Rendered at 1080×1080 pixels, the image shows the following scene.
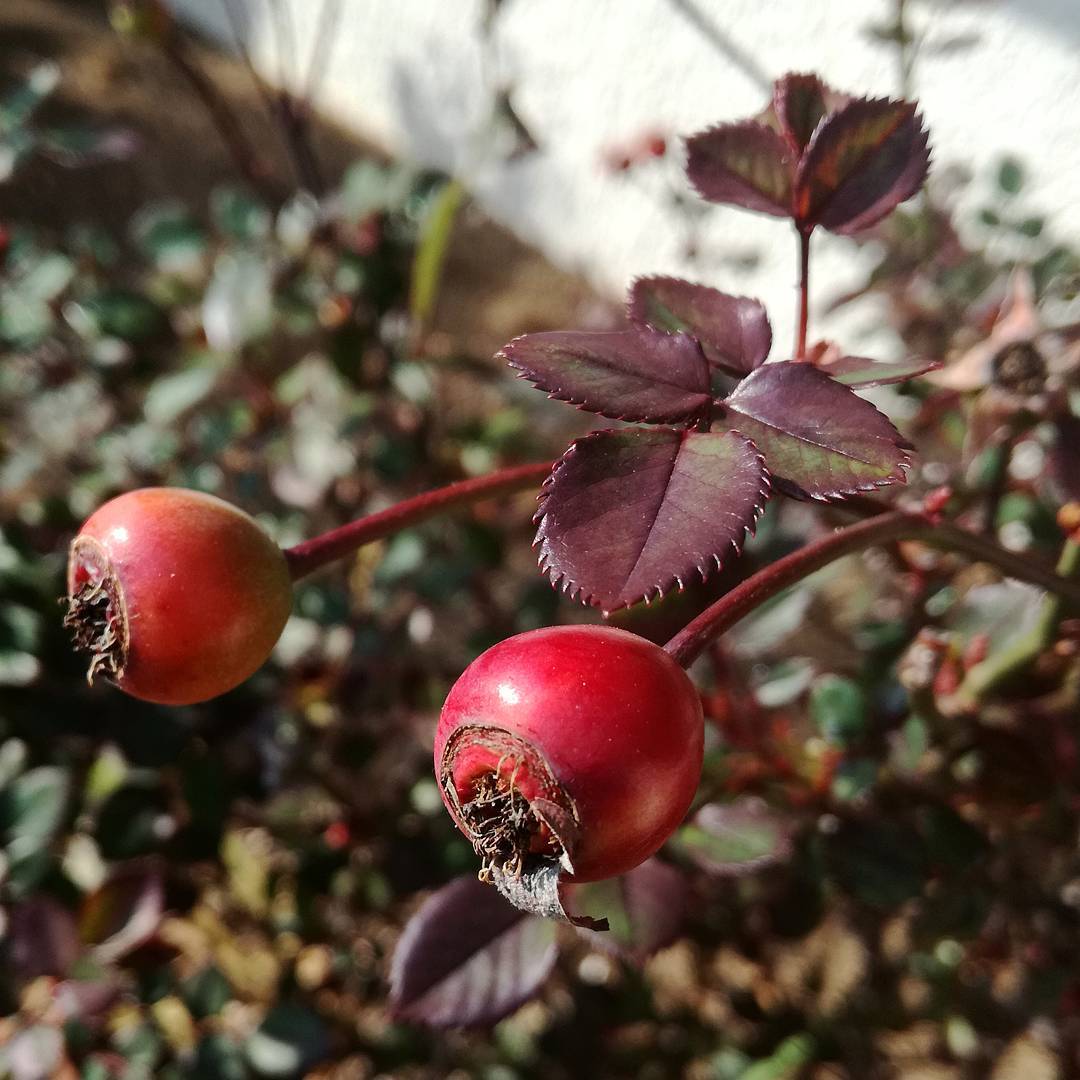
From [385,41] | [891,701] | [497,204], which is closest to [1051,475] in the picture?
[891,701]

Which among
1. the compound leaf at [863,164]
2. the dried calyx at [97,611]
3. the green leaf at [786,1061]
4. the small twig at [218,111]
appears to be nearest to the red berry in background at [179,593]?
the dried calyx at [97,611]

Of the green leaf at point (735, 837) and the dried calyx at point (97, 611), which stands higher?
the dried calyx at point (97, 611)

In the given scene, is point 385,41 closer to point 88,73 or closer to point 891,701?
point 88,73

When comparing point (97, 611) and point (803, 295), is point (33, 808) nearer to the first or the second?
point (97, 611)

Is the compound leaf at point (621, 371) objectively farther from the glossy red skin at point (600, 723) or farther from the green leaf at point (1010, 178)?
the green leaf at point (1010, 178)

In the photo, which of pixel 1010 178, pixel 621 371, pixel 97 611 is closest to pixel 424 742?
pixel 97 611

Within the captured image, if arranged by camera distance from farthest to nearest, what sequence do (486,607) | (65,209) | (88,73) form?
(88,73)
(65,209)
(486,607)

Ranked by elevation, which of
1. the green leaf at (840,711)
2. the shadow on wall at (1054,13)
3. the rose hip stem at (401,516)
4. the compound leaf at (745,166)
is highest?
the shadow on wall at (1054,13)
